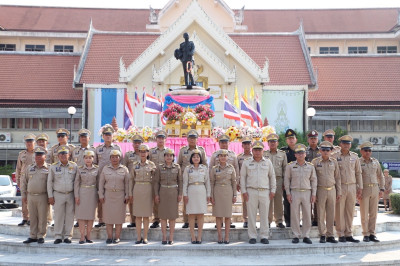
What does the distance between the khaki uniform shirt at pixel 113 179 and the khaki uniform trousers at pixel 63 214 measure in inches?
26.9

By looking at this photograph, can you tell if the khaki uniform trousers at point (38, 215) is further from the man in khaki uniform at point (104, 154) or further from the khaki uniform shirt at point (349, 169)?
the khaki uniform shirt at point (349, 169)

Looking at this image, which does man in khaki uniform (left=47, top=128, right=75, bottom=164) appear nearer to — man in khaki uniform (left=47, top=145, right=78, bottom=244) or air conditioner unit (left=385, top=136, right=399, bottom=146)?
man in khaki uniform (left=47, top=145, right=78, bottom=244)

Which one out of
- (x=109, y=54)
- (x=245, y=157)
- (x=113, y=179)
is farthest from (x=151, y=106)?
(x=109, y=54)

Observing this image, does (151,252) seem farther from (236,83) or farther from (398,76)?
(398,76)

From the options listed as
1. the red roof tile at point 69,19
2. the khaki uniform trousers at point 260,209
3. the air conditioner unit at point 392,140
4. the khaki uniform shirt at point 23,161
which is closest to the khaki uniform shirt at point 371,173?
the khaki uniform trousers at point 260,209

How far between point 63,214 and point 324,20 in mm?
44409

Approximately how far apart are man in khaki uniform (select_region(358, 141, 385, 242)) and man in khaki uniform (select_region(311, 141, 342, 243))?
2.57 feet

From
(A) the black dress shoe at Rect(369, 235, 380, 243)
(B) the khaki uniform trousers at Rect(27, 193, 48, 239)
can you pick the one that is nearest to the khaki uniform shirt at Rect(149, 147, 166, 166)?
(B) the khaki uniform trousers at Rect(27, 193, 48, 239)

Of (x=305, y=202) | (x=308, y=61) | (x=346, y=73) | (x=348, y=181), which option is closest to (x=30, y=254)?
(x=305, y=202)

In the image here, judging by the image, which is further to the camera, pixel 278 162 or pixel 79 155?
pixel 79 155

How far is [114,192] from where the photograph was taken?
39.4ft

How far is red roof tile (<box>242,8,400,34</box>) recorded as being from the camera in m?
50.9

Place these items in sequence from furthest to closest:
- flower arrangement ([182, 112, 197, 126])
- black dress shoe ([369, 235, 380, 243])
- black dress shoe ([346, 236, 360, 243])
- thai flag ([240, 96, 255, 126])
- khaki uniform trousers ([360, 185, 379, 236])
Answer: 1. thai flag ([240, 96, 255, 126])
2. flower arrangement ([182, 112, 197, 126])
3. khaki uniform trousers ([360, 185, 379, 236])
4. black dress shoe ([369, 235, 380, 243])
5. black dress shoe ([346, 236, 360, 243])

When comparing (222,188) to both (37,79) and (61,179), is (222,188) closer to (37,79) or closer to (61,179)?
(61,179)
